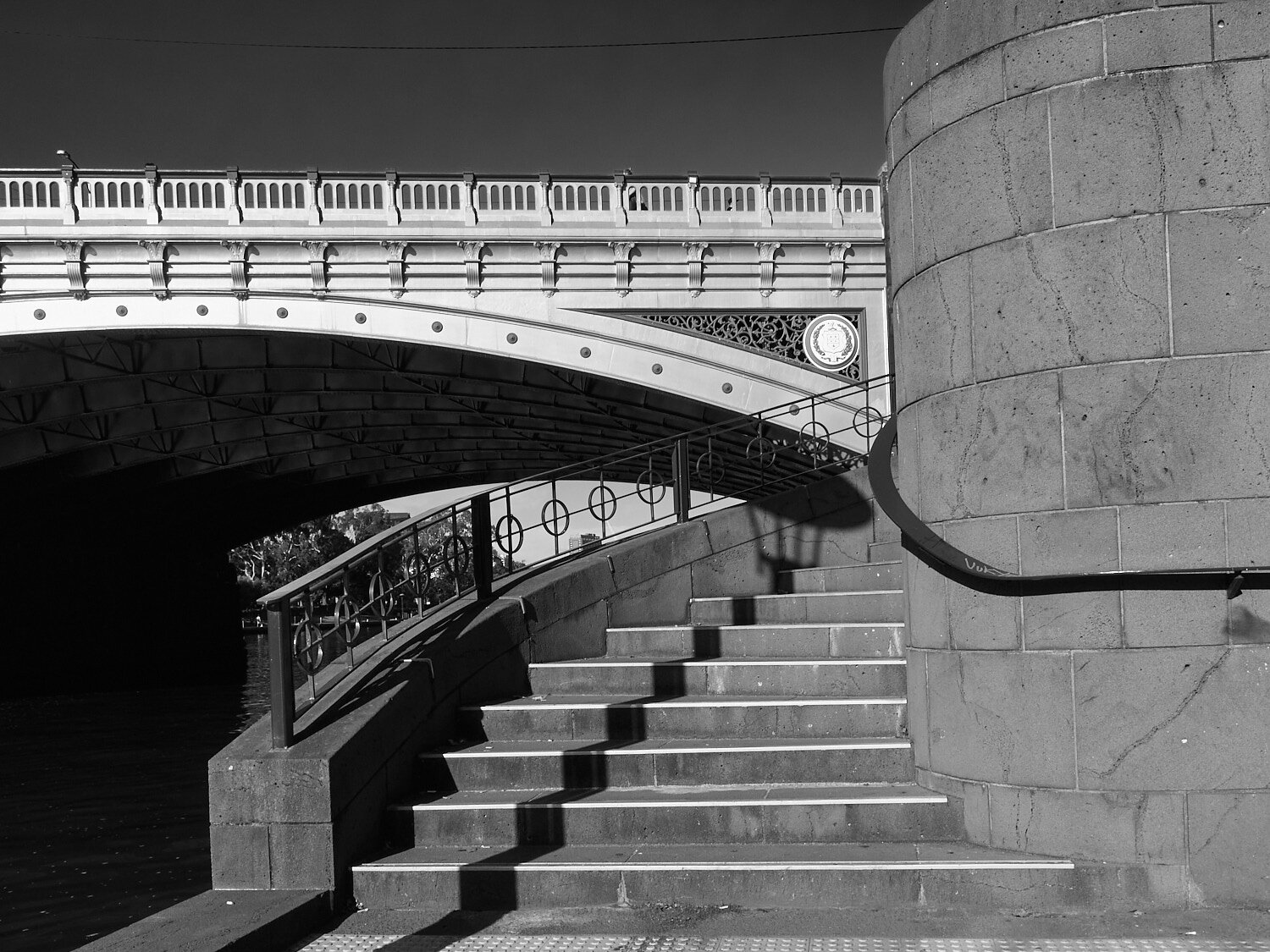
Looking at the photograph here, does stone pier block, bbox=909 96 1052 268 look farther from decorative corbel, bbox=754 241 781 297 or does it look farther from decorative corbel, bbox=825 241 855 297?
decorative corbel, bbox=825 241 855 297

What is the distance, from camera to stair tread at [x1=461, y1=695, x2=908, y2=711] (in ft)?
22.9

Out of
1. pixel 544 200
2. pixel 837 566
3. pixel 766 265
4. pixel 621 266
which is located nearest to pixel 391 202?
pixel 544 200

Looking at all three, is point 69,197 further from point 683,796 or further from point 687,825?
point 687,825

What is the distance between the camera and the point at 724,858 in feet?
19.1

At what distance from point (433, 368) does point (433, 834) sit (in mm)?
28386

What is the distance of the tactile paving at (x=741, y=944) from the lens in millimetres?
4949

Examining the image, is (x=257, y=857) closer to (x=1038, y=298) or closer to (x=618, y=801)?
(x=618, y=801)

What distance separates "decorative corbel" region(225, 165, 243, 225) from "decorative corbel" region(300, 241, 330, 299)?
64.7 inches

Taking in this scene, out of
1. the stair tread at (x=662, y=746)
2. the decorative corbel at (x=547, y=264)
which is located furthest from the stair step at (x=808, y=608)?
the decorative corbel at (x=547, y=264)

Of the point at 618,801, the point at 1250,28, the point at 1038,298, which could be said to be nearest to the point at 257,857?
the point at 618,801

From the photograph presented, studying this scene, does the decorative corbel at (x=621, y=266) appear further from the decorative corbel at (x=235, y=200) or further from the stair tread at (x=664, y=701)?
the stair tread at (x=664, y=701)

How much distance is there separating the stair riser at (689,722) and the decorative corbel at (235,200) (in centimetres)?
2546

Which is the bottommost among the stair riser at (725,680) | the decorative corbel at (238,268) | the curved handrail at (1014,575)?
the stair riser at (725,680)

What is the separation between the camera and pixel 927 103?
20.3 feet
